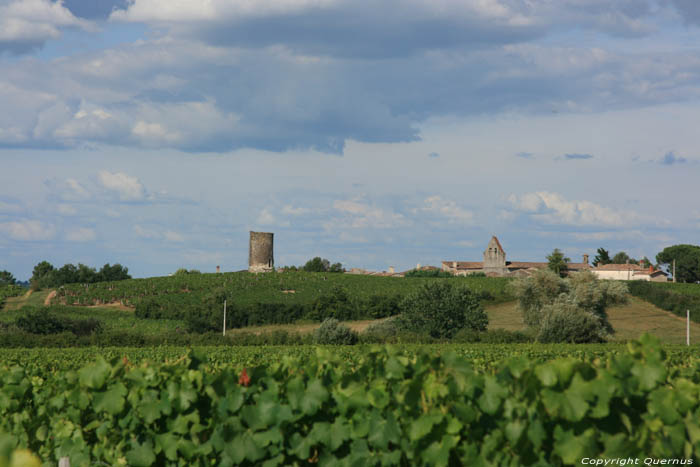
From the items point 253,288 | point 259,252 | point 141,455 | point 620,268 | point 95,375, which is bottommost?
point 141,455

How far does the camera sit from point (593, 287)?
58.8 meters

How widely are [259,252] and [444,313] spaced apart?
54540 millimetres

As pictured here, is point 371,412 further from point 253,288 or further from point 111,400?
point 253,288

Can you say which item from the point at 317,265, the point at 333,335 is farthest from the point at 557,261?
the point at 333,335

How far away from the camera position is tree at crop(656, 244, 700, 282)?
433ft

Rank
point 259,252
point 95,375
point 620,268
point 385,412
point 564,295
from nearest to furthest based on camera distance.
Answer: point 385,412
point 95,375
point 564,295
point 259,252
point 620,268

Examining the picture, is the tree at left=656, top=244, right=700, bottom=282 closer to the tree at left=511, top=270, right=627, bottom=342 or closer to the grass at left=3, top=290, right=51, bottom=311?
the tree at left=511, top=270, right=627, bottom=342

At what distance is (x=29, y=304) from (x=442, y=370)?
3212 inches

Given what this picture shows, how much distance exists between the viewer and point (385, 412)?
5.16 metres

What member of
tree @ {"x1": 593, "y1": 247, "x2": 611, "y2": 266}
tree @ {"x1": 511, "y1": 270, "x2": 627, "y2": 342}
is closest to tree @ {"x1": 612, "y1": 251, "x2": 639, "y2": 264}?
tree @ {"x1": 593, "y1": 247, "x2": 611, "y2": 266}

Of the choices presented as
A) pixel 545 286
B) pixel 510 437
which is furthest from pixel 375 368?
pixel 545 286

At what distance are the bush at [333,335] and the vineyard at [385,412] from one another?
127 ft

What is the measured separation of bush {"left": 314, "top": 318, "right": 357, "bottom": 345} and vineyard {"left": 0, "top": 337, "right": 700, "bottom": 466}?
38.8m

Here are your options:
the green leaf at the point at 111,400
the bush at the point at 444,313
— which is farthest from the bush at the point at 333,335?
the green leaf at the point at 111,400
